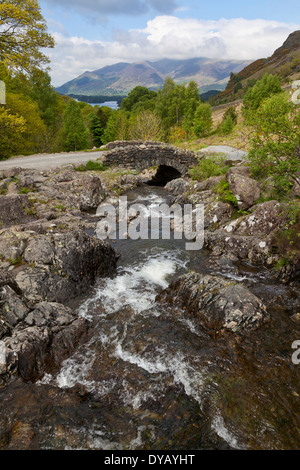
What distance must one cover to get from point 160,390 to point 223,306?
3439 millimetres

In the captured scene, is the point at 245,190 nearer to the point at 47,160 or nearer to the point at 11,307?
the point at 11,307

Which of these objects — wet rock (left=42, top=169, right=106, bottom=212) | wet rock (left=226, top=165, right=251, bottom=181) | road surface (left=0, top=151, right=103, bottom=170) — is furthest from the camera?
road surface (left=0, top=151, right=103, bottom=170)

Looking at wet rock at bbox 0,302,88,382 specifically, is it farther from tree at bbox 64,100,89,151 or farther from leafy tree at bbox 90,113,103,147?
leafy tree at bbox 90,113,103,147

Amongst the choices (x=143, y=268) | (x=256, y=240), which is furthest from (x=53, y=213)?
(x=256, y=240)

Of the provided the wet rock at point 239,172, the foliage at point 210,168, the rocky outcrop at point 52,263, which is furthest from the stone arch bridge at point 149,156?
the rocky outcrop at point 52,263

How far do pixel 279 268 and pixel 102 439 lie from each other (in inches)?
391

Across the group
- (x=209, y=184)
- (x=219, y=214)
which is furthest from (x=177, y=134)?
(x=219, y=214)

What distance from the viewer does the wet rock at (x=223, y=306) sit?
854 cm

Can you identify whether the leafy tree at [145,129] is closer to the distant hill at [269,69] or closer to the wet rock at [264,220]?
the wet rock at [264,220]

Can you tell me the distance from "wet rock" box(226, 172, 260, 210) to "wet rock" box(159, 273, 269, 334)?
8363mm

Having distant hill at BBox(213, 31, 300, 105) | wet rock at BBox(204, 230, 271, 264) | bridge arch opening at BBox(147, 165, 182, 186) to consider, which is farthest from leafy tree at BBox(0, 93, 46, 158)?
distant hill at BBox(213, 31, 300, 105)

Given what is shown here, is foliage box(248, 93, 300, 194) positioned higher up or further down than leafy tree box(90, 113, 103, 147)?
further down

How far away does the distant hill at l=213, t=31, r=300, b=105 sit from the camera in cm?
10838

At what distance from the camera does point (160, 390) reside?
6680 millimetres
